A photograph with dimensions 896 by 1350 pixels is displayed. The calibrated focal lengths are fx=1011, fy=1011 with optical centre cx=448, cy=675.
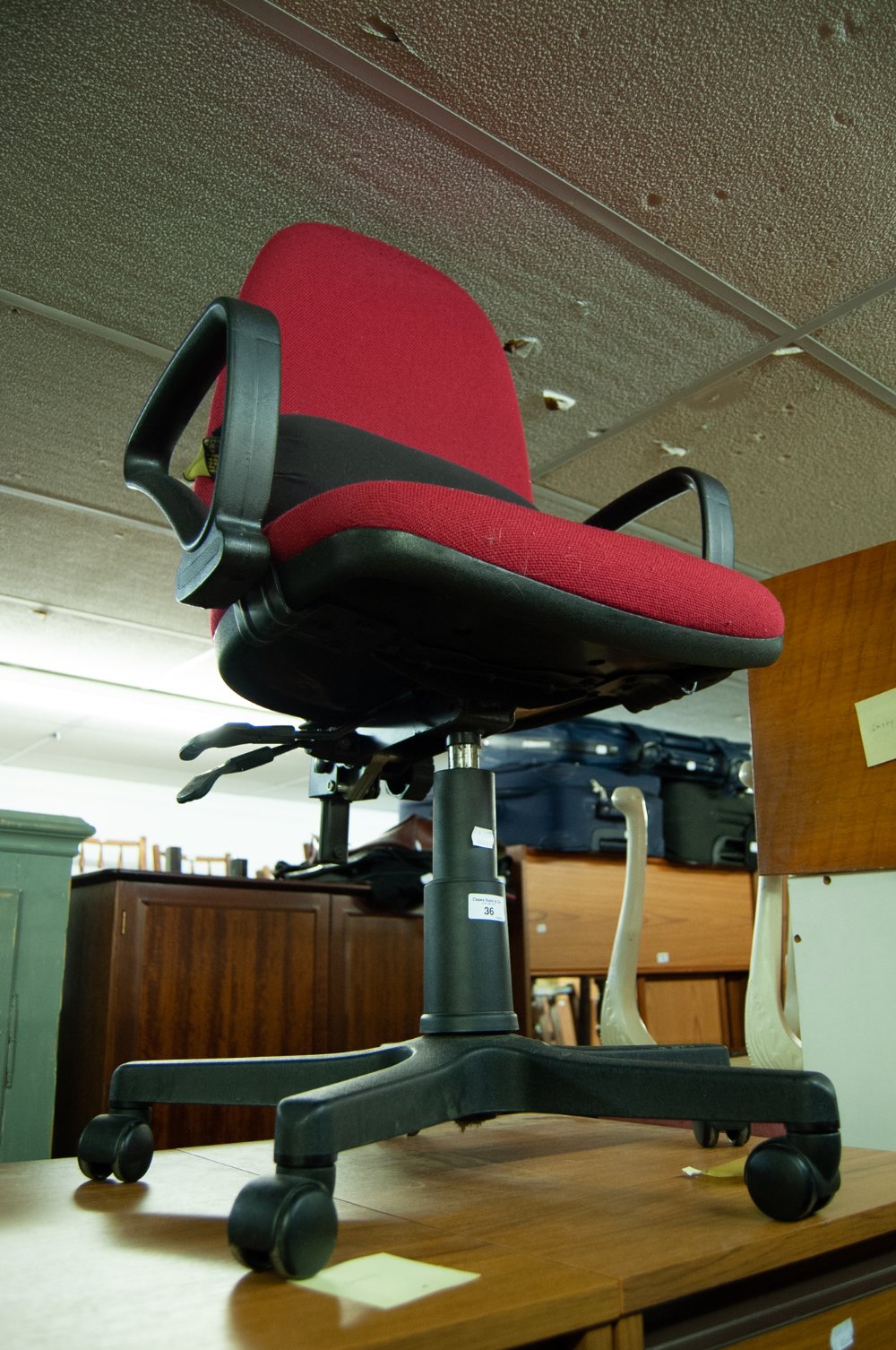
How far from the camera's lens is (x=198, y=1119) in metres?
1.92

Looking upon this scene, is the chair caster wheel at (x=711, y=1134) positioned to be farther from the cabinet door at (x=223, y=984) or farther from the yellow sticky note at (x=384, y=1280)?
the cabinet door at (x=223, y=984)

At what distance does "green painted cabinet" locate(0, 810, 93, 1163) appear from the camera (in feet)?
4.89

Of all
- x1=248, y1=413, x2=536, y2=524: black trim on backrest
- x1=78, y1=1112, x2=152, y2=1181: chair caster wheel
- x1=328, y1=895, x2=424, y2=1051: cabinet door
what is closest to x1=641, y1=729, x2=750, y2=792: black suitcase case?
x1=328, y1=895, x2=424, y2=1051: cabinet door

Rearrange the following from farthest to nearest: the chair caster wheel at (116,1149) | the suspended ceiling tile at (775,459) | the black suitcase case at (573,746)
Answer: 1. the black suitcase case at (573,746)
2. the suspended ceiling tile at (775,459)
3. the chair caster wheel at (116,1149)

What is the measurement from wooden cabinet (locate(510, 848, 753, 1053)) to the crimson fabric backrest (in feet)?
5.39

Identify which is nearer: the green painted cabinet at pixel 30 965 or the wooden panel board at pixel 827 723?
the wooden panel board at pixel 827 723

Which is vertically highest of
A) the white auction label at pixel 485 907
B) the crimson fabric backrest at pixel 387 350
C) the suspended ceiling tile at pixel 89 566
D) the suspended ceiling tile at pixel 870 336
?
the suspended ceiling tile at pixel 870 336

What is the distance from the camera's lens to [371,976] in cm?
232

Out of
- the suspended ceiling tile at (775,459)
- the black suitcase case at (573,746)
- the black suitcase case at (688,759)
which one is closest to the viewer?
the suspended ceiling tile at (775,459)

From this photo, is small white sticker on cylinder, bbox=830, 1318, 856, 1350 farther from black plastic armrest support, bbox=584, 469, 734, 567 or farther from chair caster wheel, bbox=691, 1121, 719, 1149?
black plastic armrest support, bbox=584, 469, 734, 567

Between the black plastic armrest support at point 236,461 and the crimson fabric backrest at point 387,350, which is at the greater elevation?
the crimson fabric backrest at point 387,350

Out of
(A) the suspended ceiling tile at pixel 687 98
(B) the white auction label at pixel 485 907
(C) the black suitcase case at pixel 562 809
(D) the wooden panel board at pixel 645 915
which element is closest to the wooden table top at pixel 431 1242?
(B) the white auction label at pixel 485 907

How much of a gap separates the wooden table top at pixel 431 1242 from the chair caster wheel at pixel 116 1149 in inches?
0.6

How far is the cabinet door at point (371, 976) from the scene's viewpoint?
2248 mm
